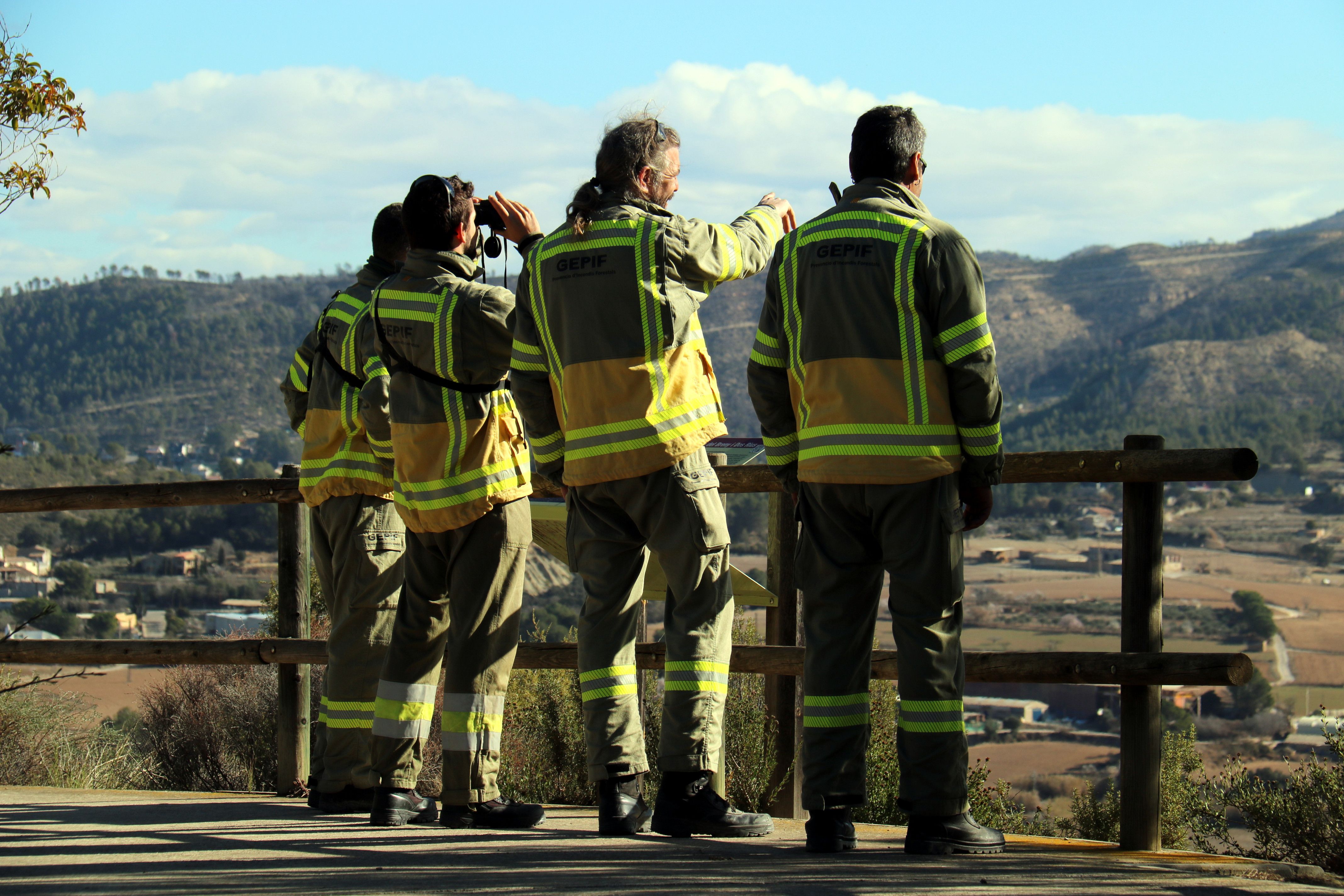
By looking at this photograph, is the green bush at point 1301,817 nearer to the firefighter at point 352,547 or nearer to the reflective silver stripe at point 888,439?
the reflective silver stripe at point 888,439

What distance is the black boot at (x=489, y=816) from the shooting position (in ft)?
14.1

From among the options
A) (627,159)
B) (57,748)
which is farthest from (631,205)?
(57,748)

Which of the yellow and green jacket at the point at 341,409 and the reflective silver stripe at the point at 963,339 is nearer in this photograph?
the reflective silver stripe at the point at 963,339

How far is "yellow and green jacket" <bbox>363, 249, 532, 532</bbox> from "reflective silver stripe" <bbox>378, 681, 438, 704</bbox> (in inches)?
21.8

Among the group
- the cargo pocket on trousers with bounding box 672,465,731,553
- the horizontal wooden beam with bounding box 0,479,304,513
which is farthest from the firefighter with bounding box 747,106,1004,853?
the horizontal wooden beam with bounding box 0,479,304,513

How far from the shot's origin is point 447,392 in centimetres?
438

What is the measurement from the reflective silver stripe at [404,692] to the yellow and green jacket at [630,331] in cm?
97

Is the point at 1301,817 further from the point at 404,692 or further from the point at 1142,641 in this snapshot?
the point at 404,692

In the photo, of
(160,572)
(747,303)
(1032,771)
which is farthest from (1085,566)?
(747,303)

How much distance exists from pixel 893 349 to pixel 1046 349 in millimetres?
181635

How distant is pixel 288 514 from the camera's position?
5.82 m

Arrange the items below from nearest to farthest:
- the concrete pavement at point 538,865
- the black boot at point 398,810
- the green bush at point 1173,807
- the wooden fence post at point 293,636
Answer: the concrete pavement at point 538,865, the black boot at point 398,810, the wooden fence post at point 293,636, the green bush at point 1173,807

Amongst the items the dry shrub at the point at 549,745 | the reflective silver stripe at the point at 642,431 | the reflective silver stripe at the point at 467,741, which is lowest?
the dry shrub at the point at 549,745

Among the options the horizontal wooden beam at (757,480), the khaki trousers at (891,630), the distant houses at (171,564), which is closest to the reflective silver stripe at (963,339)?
the khaki trousers at (891,630)
